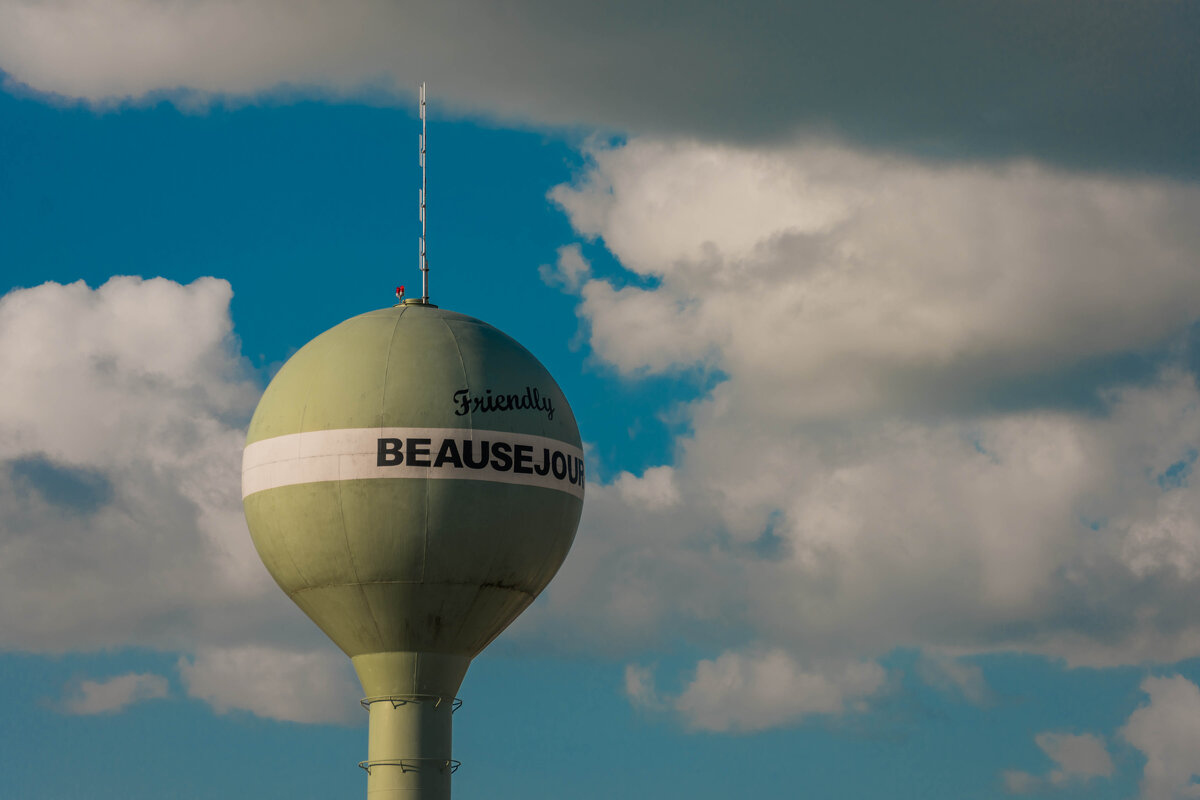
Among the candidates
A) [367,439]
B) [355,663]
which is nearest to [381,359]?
[367,439]

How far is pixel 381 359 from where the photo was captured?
31.4m

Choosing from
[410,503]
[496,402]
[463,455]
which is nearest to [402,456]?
[410,503]

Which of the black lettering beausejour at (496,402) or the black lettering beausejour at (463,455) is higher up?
the black lettering beausejour at (496,402)

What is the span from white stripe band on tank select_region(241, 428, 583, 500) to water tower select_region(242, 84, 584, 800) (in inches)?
1.0

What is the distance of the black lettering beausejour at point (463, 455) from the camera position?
30.6 metres

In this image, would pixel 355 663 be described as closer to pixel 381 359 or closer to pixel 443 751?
pixel 443 751

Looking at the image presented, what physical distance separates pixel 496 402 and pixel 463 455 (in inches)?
49.0

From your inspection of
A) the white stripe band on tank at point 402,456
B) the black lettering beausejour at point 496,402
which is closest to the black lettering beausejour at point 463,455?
the white stripe band on tank at point 402,456

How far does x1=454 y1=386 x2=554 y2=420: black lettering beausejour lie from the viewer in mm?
31062

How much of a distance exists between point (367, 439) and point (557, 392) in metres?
4.17

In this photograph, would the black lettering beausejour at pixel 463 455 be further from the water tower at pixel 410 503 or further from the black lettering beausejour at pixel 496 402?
the black lettering beausejour at pixel 496 402

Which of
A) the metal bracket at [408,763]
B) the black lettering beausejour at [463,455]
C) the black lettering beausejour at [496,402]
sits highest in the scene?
the black lettering beausejour at [496,402]

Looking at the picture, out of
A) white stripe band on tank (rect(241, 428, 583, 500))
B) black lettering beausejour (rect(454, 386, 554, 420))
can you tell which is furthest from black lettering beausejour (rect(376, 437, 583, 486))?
black lettering beausejour (rect(454, 386, 554, 420))

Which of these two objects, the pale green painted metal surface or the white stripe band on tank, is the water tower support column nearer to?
the pale green painted metal surface
